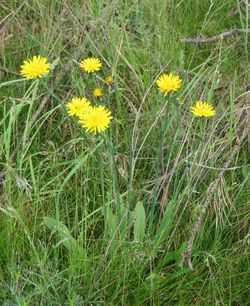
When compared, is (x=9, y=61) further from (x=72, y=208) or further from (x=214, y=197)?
(x=214, y=197)

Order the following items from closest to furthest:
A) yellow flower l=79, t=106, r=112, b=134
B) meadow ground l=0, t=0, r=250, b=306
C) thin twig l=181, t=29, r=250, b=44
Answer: yellow flower l=79, t=106, r=112, b=134 < meadow ground l=0, t=0, r=250, b=306 < thin twig l=181, t=29, r=250, b=44

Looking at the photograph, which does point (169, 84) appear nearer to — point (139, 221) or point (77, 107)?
point (77, 107)

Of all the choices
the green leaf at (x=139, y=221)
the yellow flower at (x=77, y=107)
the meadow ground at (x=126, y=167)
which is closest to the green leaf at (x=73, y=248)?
the meadow ground at (x=126, y=167)

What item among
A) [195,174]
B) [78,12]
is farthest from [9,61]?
[195,174]

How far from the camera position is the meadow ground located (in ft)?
4.46

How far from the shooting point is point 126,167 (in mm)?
1638

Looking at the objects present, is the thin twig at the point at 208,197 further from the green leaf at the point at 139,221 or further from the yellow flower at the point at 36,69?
the yellow flower at the point at 36,69

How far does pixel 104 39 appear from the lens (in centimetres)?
192

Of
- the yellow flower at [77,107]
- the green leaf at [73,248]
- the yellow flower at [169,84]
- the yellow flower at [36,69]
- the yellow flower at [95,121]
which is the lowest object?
the green leaf at [73,248]

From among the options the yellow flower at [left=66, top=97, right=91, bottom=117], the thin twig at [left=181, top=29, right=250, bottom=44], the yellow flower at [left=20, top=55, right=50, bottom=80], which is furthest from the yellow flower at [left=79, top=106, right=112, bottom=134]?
the thin twig at [left=181, top=29, right=250, bottom=44]

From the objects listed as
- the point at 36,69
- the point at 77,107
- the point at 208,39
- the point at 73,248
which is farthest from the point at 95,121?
the point at 208,39

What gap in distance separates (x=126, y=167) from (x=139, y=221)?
9.3 inches

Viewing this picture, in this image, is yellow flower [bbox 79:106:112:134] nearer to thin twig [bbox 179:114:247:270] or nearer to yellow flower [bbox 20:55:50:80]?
yellow flower [bbox 20:55:50:80]

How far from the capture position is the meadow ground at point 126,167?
1360mm
